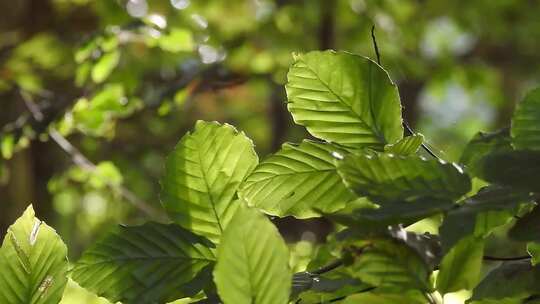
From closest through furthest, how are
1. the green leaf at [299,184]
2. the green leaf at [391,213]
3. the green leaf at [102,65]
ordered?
the green leaf at [391,213] → the green leaf at [299,184] → the green leaf at [102,65]

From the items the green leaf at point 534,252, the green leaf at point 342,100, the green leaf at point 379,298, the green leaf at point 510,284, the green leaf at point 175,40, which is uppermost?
the green leaf at point 175,40

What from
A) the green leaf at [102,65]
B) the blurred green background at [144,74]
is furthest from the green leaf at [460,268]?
the green leaf at [102,65]

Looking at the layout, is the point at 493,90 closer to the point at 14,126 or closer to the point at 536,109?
the point at 14,126

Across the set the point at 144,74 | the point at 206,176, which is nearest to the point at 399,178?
the point at 206,176

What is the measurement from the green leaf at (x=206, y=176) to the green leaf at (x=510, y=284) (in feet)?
0.58

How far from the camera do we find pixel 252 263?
1.50ft

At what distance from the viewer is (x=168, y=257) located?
1.84 ft

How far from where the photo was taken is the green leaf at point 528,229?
48 centimetres

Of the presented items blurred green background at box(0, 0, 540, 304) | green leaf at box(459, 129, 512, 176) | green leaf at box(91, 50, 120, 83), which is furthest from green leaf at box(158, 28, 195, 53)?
green leaf at box(459, 129, 512, 176)

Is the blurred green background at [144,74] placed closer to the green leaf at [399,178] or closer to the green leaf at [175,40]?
the green leaf at [175,40]

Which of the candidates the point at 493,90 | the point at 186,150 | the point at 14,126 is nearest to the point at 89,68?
the point at 14,126

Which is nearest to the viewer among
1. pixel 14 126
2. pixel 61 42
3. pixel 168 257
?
pixel 168 257

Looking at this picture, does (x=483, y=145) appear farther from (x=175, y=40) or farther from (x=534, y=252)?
(x=175, y=40)

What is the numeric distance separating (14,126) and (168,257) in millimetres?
1463
